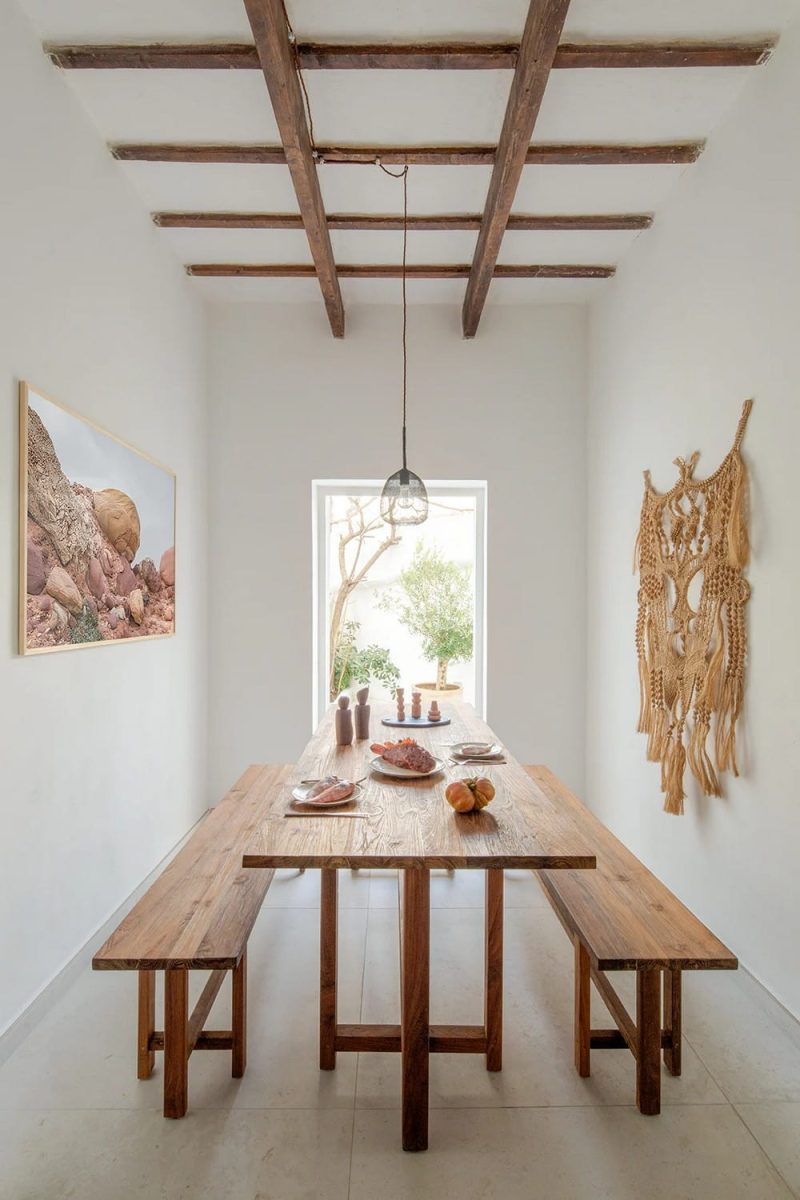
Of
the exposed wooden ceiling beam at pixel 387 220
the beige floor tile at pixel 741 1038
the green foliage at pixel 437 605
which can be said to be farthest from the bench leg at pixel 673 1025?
the exposed wooden ceiling beam at pixel 387 220

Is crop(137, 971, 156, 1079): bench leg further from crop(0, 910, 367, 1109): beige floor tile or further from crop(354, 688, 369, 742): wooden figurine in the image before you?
crop(354, 688, 369, 742): wooden figurine

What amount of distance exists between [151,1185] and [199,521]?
298 centimetres

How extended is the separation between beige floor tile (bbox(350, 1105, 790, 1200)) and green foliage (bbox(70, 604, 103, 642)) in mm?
1695

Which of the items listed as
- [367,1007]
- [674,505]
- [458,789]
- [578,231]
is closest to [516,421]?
[578,231]

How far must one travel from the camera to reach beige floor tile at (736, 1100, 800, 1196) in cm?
163

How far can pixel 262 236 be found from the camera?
10.9ft

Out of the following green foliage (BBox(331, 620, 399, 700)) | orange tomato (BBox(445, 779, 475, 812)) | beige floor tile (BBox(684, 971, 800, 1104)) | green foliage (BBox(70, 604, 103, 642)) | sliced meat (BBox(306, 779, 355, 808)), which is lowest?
beige floor tile (BBox(684, 971, 800, 1104))

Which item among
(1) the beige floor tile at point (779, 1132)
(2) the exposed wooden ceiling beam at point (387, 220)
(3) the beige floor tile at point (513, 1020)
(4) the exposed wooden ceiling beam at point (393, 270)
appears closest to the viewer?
(1) the beige floor tile at point (779, 1132)

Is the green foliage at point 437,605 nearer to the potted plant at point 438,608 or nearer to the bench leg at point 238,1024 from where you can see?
the potted plant at point 438,608

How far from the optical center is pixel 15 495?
2.04 m

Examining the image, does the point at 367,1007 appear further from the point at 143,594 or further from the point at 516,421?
the point at 516,421

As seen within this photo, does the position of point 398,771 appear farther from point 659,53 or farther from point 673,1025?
point 659,53

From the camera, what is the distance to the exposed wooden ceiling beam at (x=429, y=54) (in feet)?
7.04

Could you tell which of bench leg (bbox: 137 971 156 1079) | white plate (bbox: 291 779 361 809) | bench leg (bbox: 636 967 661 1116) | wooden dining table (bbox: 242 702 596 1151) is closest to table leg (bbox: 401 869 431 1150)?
wooden dining table (bbox: 242 702 596 1151)
